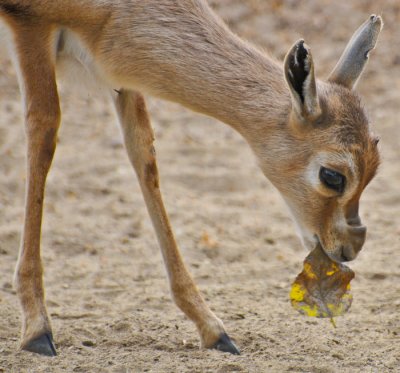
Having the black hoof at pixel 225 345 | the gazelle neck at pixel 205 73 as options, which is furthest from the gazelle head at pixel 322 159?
the black hoof at pixel 225 345

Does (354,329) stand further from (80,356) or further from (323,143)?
(80,356)

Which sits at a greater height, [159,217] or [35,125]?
[35,125]

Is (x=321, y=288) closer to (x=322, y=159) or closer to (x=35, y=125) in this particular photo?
(x=322, y=159)

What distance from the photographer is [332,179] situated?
219 inches

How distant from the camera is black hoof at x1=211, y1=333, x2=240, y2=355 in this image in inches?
231

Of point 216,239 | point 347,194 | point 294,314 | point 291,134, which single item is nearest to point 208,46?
point 291,134

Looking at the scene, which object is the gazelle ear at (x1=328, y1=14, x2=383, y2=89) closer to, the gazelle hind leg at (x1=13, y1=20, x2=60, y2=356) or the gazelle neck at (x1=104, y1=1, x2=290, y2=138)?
the gazelle neck at (x1=104, y1=1, x2=290, y2=138)

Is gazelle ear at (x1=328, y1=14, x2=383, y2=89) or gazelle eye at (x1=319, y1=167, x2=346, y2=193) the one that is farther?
gazelle ear at (x1=328, y1=14, x2=383, y2=89)

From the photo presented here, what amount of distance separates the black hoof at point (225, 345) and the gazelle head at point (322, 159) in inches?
31.9

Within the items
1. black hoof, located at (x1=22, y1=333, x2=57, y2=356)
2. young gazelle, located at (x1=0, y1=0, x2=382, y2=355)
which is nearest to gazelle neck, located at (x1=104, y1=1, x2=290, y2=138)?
young gazelle, located at (x1=0, y1=0, x2=382, y2=355)

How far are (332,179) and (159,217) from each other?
4.63ft

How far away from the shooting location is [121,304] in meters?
6.75

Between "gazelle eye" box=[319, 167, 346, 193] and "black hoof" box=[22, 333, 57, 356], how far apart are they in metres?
1.96

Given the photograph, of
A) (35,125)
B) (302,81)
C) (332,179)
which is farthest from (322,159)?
(35,125)
